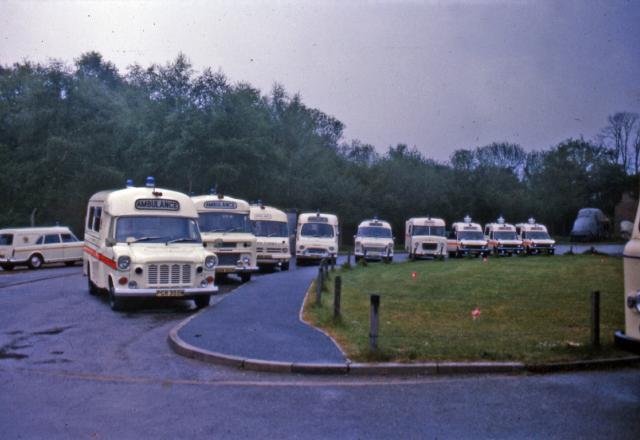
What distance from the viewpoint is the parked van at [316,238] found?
34594 millimetres

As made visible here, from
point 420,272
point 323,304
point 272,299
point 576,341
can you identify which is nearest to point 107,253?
point 272,299

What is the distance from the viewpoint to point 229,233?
22.6 m

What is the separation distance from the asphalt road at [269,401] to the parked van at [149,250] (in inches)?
158

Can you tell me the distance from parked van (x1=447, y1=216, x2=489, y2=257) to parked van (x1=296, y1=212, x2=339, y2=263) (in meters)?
12.8

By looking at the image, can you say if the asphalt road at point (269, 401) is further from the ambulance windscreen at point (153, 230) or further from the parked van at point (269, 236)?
the parked van at point (269, 236)

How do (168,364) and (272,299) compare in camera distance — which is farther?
(272,299)

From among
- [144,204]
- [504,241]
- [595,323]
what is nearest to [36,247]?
[144,204]

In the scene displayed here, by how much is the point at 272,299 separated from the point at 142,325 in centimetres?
423

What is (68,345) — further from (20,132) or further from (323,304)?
(20,132)

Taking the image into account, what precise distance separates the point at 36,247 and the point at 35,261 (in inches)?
26.3

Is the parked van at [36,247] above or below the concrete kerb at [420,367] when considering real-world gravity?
above

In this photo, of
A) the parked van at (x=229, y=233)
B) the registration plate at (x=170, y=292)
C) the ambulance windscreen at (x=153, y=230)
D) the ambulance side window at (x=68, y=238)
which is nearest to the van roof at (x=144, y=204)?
the ambulance windscreen at (x=153, y=230)

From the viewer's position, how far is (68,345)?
1134 centimetres

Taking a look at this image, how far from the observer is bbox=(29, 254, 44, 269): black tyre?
3300 cm
